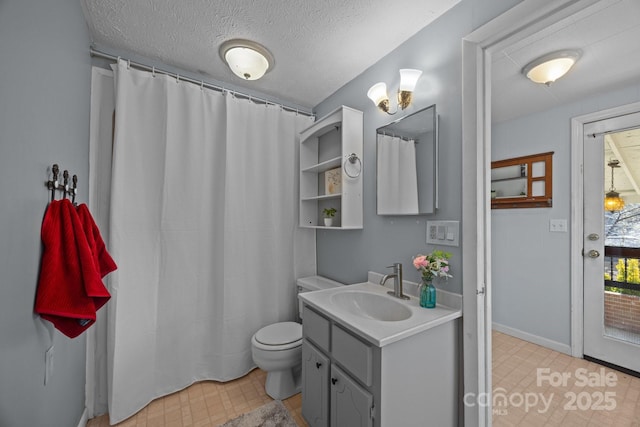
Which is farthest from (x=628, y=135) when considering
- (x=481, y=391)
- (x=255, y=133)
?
(x=255, y=133)

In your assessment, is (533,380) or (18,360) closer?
(18,360)

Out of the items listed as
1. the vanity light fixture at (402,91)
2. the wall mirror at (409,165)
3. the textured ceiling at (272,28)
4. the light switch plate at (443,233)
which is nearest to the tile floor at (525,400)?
the light switch plate at (443,233)

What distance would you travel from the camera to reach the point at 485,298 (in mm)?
1263

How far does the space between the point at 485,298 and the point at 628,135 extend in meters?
2.08

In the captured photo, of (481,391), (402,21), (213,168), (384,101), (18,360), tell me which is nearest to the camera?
(18,360)

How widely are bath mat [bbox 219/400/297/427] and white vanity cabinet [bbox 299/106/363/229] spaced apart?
1.28 m

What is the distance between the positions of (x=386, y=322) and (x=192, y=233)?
1518 mm

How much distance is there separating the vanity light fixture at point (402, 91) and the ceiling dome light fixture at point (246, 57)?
775 mm

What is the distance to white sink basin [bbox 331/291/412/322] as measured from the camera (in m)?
1.46

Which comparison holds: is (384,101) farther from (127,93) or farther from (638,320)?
(638,320)

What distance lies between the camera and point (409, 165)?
5.24 feet

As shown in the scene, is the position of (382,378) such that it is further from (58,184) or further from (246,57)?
(246,57)

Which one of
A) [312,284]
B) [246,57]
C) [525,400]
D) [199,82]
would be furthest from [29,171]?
[525,400]

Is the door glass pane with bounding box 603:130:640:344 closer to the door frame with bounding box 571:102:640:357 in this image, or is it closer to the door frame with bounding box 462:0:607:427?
the door frame with bounding box 571:102:640:357
